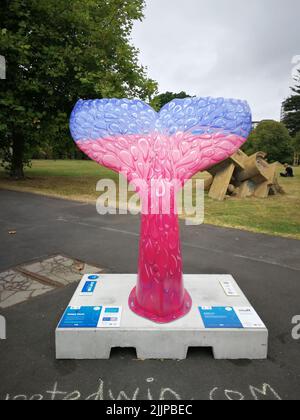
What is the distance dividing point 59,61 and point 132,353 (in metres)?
13.7

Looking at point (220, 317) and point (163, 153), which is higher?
point (163, 153)

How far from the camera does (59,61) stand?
13.9 meters

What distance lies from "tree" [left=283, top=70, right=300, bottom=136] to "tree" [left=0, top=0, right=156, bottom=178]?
4229 cm

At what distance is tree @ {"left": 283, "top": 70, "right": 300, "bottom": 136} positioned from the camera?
51.2 meters

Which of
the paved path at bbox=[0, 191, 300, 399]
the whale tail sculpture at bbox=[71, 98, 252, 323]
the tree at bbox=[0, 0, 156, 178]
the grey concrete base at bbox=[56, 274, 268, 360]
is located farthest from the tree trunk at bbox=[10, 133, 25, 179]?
the grey concrete base at bbox=[56, 274, 268, 360]

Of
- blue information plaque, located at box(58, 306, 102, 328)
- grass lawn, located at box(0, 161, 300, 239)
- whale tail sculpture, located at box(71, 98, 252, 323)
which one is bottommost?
blue information plaque, located at box(58, 306, 102, 328)

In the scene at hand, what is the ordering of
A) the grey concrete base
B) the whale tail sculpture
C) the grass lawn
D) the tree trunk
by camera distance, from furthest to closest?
the tree trunk, the grass lawn, the whale tail sculpture, the grey concrete base

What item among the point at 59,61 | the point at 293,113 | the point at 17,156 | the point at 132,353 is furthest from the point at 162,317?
the point at 293,113

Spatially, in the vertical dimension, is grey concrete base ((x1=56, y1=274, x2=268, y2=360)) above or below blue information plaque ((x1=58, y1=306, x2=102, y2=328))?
below

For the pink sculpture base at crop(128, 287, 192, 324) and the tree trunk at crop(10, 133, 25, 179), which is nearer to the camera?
the pink sculpture base at crop(128, 287, 192, 324)

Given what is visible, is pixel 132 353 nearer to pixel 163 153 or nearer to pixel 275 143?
pixel 163 153

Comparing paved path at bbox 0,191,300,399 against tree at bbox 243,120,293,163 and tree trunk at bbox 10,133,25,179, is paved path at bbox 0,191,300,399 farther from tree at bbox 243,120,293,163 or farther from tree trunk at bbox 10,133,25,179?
tree at bbox 243,120,293,163

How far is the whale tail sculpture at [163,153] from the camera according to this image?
3.39m

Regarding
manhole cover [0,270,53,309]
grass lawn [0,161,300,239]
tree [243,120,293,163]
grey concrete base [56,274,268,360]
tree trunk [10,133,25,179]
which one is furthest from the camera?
tree [243,120,293,163]
